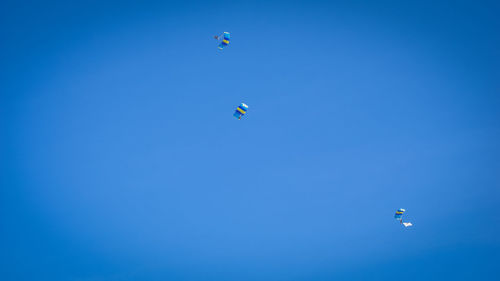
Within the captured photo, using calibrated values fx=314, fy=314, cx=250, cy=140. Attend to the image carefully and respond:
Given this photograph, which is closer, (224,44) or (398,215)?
(224,44)

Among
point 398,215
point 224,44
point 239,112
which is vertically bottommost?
point 398,215

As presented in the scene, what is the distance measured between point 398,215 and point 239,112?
38.1 ft

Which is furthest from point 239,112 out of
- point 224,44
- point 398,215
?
point 398,215

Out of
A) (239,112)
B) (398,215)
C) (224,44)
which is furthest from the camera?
(398,215)

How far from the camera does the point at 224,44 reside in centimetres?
1753

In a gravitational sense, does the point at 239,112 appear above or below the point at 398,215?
above

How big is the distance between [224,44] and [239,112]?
4162 mm

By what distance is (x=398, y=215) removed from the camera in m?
19.1

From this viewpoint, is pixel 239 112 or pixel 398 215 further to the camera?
pixel 398 215

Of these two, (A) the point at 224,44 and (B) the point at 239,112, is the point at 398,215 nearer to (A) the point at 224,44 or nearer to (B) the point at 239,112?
(B) the point at 239,112

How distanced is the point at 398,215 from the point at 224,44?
47.5 feet

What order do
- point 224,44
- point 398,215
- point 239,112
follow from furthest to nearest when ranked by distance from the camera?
A: point 398,215 < point 224,44 < point 239,112

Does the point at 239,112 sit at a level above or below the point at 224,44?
below
